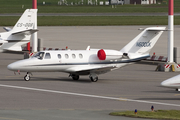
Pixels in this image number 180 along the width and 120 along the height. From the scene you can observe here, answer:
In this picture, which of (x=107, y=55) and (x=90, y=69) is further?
(x=107, y=55)

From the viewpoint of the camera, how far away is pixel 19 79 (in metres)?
34.7

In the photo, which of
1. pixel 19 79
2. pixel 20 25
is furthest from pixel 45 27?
pixel 19 79

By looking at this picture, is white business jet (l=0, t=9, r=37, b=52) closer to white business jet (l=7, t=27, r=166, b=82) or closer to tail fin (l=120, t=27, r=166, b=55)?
white business jet (l=7, t=27, r=166, b=82)

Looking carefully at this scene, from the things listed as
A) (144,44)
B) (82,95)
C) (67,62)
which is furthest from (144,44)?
(82,95)

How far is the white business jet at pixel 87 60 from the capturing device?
108 ft

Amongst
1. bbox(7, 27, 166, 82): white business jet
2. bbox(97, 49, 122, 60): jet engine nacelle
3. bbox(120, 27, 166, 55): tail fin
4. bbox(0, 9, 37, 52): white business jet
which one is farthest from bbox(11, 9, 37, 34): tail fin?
bbox(97, 49, 122, 60): jet engine nacelle

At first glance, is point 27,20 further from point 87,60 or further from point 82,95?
point 82,95

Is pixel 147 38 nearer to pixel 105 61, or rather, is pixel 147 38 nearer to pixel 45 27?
pixel 105 61

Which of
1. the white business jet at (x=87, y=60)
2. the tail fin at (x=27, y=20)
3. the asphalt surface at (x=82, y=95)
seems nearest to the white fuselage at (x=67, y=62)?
the white business jet at (x=87, y=60)

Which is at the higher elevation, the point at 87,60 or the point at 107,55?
the point at 107,55

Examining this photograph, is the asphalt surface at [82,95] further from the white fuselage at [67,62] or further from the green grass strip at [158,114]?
the white fuselage at [67,62]

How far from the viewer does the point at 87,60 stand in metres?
33.8

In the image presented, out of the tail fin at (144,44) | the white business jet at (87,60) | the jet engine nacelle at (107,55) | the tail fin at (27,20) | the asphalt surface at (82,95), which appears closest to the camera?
the asphalt surface at (82,95)

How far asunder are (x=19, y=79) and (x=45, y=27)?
5325 cm
